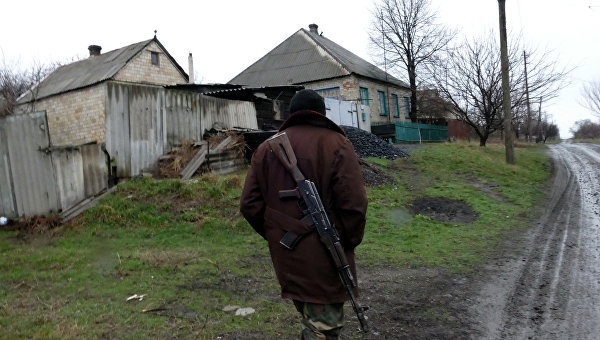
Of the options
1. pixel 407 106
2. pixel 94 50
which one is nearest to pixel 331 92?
pixel 407 106

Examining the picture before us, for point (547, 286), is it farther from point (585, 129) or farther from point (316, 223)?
point (585, 129)

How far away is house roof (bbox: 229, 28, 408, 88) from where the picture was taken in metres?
27.1

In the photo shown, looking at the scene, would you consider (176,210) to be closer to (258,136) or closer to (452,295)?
(258,136)

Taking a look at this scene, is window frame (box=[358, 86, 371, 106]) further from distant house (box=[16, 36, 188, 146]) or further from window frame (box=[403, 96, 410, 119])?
distant house (box=[16, 36, 188, 146])

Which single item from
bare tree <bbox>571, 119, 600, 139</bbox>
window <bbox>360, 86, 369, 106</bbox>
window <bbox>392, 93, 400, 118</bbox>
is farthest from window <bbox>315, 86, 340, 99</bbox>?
bare tree <bbox>571, 119, 600, 139</bbox>

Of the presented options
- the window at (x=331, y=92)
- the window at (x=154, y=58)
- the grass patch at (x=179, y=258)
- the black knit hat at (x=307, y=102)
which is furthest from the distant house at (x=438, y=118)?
the black knit hat at (x=307, y=102)

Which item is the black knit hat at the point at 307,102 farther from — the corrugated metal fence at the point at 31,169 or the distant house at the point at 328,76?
the distant house at the point at 328,76

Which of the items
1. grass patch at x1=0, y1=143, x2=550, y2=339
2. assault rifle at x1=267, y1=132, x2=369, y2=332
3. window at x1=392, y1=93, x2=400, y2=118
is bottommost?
grass patch at x1=0, y1=143, x2=550, y2=339

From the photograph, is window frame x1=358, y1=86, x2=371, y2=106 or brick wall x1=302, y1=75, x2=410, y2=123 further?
window frame x1=358, y1=86, x2=371, y2=106

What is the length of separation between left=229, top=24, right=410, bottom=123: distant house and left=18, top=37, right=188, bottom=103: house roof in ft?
19.0

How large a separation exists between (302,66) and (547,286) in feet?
81.8

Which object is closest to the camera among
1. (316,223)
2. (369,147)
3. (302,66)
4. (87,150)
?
(316,223)

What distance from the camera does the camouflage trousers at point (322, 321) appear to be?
8.45ft

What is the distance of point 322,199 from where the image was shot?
2.62 meters
